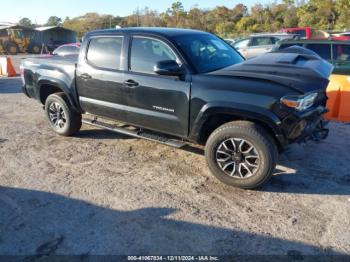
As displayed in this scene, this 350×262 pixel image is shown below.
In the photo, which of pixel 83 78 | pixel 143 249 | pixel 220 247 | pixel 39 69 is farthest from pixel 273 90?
pixel 39 69

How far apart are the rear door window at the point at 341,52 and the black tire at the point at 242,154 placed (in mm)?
5547

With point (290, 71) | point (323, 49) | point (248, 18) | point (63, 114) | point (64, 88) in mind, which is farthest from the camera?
point (248, 18)

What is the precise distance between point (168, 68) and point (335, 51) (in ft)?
19.4

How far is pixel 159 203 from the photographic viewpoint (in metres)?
3.88

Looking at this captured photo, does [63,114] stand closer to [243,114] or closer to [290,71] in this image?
[243,114]

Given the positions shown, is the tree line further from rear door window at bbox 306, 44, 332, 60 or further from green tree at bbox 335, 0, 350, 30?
rear door window at bbox 306, 44, 332, 60

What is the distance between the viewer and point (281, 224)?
343cm

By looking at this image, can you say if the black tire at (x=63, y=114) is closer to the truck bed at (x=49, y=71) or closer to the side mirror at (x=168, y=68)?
the truck bed at (x=49, y=71)

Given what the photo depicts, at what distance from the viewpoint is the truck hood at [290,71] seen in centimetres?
385

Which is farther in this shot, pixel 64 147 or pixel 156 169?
pixel 64 147

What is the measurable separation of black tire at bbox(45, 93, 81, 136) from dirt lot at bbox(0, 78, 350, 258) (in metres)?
0.38

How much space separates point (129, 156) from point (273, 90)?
2432 mm

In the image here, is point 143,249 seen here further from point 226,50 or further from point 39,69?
point 39,69

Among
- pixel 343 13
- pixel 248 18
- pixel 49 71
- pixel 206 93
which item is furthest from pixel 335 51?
pixel 248 18
